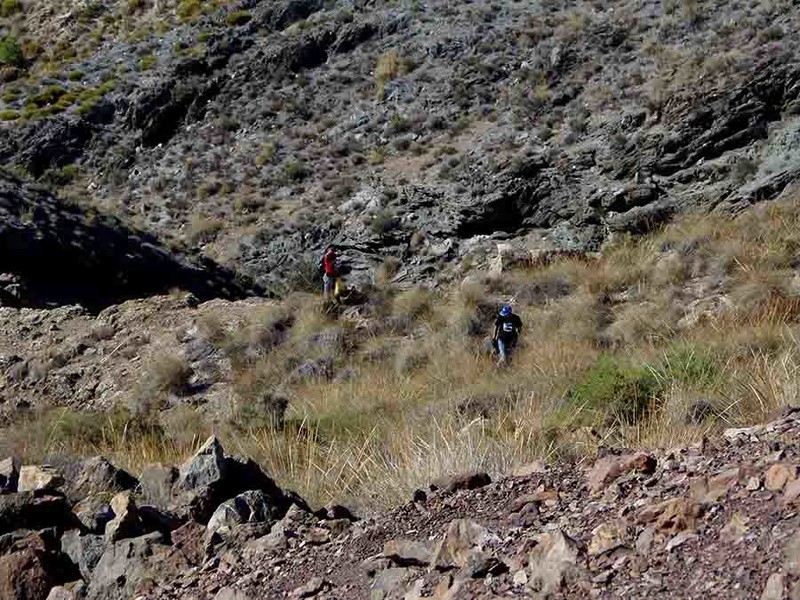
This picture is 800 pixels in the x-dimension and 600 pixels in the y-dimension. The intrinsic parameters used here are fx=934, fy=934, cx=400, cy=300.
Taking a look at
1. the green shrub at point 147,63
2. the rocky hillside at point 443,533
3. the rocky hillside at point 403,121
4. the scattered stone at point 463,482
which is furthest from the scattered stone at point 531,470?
the green shrub at point 147,63

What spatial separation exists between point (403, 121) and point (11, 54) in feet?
60.4

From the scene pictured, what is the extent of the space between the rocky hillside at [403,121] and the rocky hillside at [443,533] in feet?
51.4

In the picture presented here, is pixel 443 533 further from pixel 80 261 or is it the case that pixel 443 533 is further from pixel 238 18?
pixel 238 18

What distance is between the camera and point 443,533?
3.53 m

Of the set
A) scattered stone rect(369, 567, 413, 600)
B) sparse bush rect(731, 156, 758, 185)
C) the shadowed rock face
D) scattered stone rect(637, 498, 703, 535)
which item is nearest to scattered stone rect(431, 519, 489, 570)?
scattered stone rect(369, 567, 413, 600)

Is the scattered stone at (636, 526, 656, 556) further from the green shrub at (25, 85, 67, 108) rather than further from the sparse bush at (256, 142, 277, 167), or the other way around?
the green shrub at (25, 85, 67, 108)

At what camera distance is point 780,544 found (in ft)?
7.86

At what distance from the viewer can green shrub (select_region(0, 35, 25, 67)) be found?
36.0 meters

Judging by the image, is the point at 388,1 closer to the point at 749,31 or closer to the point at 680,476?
the point at 749,31

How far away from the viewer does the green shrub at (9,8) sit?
40656 millimetres

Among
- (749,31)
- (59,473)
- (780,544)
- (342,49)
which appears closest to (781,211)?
(749,31)

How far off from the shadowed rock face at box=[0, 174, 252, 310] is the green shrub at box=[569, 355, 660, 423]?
14.8 metres

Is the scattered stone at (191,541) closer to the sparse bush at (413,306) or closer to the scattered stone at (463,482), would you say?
the scattered stone at (463,482)

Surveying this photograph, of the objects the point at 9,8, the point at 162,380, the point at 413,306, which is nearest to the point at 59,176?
the point at 9,8
